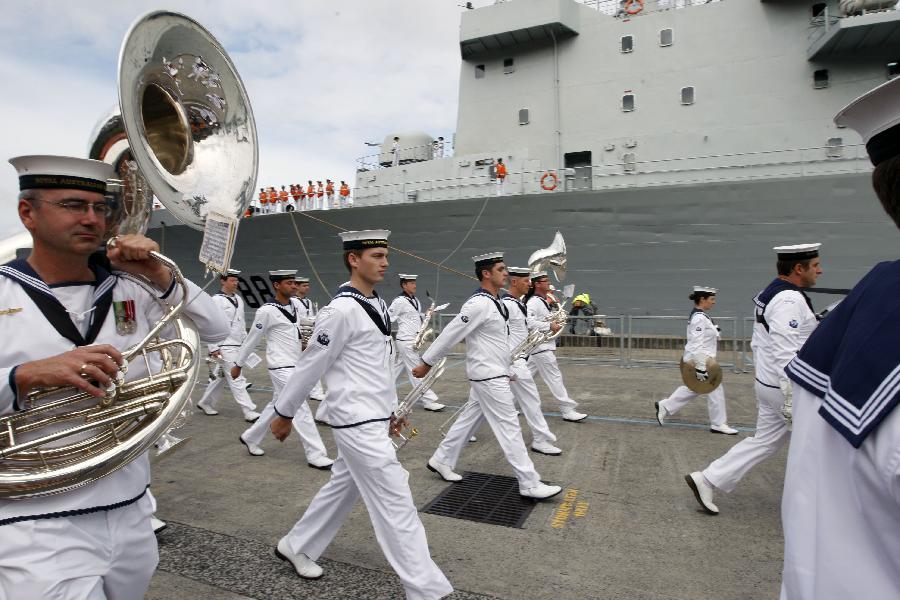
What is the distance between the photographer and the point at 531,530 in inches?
159

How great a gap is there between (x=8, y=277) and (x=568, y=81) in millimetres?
16886

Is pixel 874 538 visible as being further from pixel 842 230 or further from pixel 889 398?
pixel 842 230

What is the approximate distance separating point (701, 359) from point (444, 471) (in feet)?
11.5

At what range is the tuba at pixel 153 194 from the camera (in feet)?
5.72

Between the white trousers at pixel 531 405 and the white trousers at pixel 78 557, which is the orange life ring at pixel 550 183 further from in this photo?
the white trousers at pixel 78 557

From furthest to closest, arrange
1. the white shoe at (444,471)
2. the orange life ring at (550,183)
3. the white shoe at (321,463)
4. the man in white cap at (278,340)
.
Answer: the orange life ring at (550,183), the man in white cap at (278,340), the white shoe at (321,463), the white shoe at (444,471)

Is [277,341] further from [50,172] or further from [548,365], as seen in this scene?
[50,172]

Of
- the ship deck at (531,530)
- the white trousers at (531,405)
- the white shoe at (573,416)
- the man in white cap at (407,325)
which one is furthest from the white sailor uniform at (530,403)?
the man in white cap at (407,325)

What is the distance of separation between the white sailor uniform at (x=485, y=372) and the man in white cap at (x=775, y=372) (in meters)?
1.40

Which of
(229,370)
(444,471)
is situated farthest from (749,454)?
(229,370)

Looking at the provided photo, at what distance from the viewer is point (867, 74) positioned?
45.3 feet

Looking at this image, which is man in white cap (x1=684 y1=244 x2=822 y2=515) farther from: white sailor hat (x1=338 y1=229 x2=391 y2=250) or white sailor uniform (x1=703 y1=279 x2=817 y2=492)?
white sailor hat (x1=338 y1=229 x2=391 y2=250)

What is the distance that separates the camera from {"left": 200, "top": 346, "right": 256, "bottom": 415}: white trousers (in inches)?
311

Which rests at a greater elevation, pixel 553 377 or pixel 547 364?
pixel 547 364
